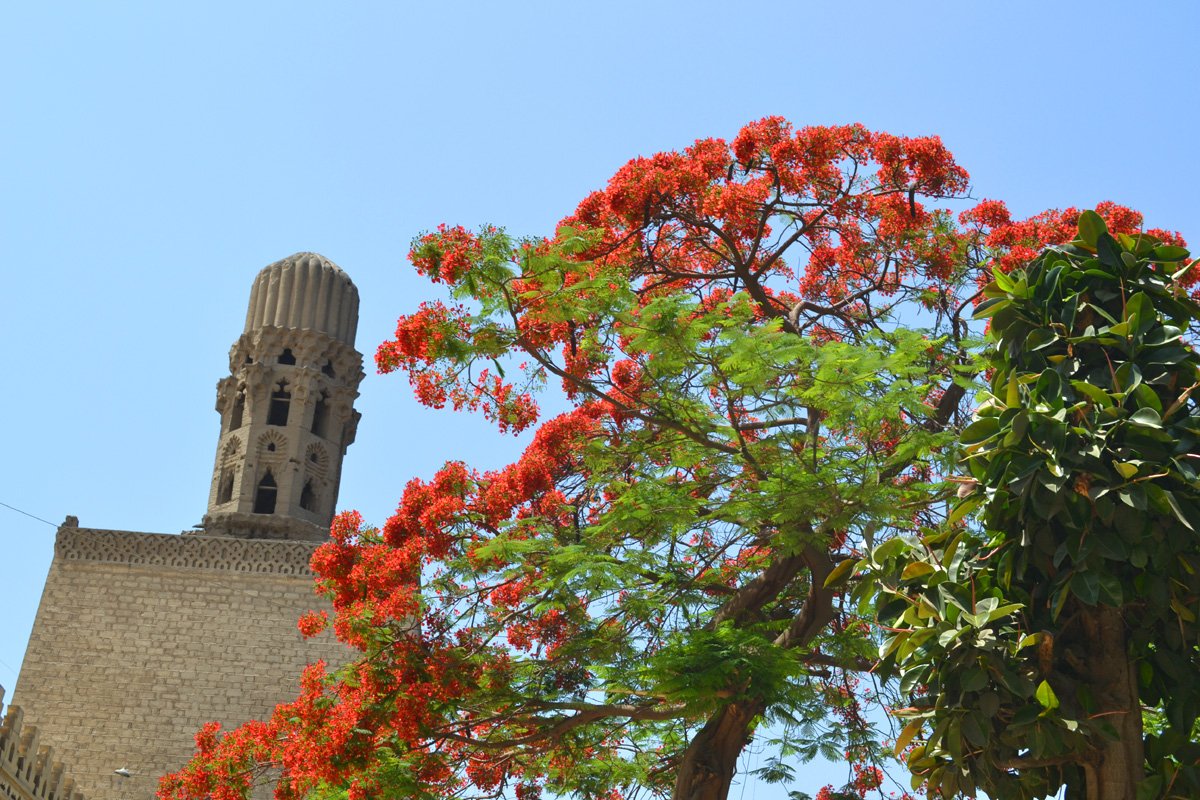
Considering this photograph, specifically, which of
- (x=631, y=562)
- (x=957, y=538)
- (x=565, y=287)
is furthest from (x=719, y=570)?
(x=957, y=538)

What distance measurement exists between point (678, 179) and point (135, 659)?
1817 centimetres

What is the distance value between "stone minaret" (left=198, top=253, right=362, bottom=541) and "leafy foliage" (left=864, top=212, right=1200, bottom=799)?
2322 cm

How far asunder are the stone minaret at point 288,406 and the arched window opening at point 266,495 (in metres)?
0.02

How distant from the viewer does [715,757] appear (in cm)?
1034

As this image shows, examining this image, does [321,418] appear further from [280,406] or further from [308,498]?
[308,498]

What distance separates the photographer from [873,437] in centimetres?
1018

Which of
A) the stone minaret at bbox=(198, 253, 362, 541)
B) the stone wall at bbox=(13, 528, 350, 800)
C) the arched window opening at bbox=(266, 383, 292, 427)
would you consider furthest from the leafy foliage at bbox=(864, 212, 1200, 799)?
the arched window opening at bbox=(266, 383, 292, 427)

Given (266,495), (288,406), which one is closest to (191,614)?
(266,495)

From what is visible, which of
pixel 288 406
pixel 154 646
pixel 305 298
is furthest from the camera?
pixel 305 298

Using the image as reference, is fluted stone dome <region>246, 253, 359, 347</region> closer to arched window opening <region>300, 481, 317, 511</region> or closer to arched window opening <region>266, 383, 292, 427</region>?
arched window opening <region>266, 383, 292, 427</region>

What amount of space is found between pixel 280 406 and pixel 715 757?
72.5ft

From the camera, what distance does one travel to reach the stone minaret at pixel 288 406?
96.2 feet

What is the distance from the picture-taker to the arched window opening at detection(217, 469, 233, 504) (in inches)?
1170

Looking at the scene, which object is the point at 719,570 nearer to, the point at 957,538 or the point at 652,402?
the point at 652,402
